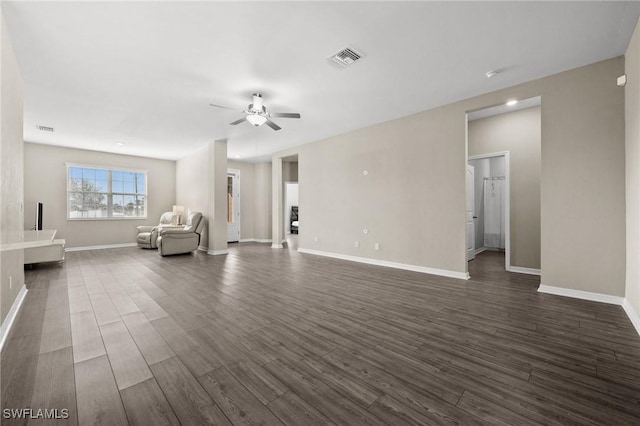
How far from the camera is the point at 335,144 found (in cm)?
595

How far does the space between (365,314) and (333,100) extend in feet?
10.5

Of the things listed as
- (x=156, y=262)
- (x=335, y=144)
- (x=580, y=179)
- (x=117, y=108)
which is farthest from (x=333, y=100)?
(x=156, y=262)

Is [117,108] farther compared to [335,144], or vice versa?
[335,144]

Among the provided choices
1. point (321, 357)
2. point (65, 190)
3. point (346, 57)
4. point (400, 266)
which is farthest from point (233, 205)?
point (321, 357)

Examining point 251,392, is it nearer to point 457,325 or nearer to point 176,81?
point 457,325

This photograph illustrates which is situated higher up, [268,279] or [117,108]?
[117,108]

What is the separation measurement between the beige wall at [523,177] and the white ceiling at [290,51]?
54.7 inches

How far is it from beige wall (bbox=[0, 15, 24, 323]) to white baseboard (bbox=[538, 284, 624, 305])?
5.72m

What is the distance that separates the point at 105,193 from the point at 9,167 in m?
5.99

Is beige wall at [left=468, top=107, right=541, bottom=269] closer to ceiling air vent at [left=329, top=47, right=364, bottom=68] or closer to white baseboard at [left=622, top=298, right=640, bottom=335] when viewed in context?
white baseboard at [left=622, top=298, right=640, bottom=335]

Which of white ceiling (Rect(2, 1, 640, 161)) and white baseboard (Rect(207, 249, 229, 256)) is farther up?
white ceiling (Rect(2, 1, 640, 161))

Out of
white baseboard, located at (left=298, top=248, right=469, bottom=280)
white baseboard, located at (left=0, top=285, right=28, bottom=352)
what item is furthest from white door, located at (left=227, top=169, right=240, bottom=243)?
white baseboard, located at (left=0, top=285, right=28, bottom=352)

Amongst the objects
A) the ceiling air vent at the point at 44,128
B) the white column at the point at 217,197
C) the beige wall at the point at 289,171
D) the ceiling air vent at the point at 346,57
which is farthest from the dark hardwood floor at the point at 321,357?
the beige wall at the point at 289,171

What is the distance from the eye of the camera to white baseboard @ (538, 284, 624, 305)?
2.86 meters
